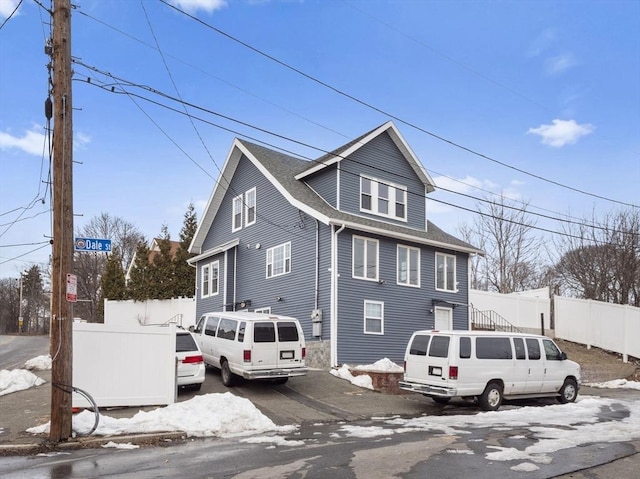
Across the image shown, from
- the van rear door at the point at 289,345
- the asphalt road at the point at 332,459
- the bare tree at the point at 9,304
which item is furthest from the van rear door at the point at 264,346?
the bare tree at the point at 9,304

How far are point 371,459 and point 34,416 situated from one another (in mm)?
7942

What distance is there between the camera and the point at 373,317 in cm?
2348

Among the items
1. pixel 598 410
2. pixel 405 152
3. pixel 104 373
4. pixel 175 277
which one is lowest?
pixel 598 410

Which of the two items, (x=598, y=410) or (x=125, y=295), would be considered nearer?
A: (x=598, y=410)

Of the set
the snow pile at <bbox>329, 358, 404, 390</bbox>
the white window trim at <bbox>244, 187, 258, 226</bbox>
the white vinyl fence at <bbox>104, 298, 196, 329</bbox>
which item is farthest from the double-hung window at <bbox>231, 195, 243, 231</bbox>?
the snow pile at <bbox>329, 358, 404, 390</bbox>

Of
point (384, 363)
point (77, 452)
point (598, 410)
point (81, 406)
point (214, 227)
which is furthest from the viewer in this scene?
point (214, 227)

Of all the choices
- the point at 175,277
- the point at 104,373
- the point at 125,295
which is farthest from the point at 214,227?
the point at 104,373

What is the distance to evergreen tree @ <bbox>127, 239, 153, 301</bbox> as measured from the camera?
3981 centimetres

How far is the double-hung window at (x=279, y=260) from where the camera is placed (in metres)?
25.0

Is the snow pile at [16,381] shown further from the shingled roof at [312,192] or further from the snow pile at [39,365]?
the shingled roof at [312,192]

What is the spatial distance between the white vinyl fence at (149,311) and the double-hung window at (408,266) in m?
16.7

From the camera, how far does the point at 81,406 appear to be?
13.0 metres

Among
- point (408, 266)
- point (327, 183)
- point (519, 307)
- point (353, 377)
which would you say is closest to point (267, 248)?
point (327, 183)

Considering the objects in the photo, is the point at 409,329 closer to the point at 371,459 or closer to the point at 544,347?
the point at 544,347
